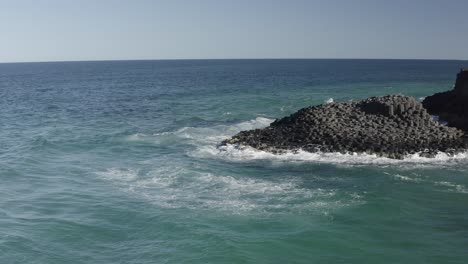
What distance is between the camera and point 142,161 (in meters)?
32.9

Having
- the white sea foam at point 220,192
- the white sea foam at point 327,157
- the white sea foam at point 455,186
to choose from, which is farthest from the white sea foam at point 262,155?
the white sea foam at point 220,192

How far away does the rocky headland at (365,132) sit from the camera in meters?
33.2

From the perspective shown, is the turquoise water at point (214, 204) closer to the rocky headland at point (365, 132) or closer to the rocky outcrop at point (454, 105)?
the rocky headland at point (365, 132)

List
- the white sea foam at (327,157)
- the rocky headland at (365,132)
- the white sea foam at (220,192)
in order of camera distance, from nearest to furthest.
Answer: the white sea foam at (220,192), the white sea foam at (327,157), the rocky headland at (365,132)

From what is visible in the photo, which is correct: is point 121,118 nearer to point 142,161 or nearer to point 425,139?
point 142,161

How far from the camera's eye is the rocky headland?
109 feet

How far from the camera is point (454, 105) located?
1779 inches

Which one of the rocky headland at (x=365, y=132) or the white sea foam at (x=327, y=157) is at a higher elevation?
the rocky headland at (x=365, y=132)

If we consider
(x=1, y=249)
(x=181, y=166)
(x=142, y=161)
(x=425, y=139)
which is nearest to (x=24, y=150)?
(x=142, y=161)

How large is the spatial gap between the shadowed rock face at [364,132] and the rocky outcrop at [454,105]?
12.8ft

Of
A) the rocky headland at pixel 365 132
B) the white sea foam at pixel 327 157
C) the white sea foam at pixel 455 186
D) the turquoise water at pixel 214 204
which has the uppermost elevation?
the rocky headland at pixel 365 132

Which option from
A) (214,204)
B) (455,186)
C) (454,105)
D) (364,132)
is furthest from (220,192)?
(454,105)

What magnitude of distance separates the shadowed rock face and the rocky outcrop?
3.92 m

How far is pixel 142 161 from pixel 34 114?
103 ft
